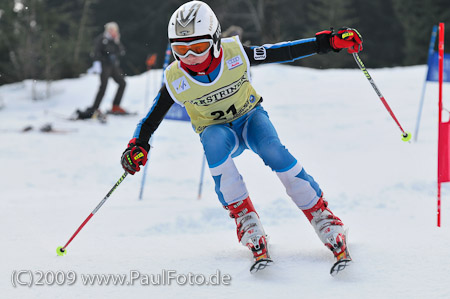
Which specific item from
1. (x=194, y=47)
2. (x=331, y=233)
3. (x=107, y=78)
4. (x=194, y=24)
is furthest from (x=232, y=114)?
(x=107, y=78)

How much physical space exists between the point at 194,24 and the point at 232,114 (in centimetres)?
60

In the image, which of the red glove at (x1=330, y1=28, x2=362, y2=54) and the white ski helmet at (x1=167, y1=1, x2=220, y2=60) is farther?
the red glove at (x1=330, y1=28, x2=362, y2=54)

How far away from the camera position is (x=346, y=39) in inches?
118

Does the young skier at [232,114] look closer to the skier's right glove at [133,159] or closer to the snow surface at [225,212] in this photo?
the skier's right glove at [133,159]

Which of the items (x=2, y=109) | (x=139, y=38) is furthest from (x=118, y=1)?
(x=2, y=109)

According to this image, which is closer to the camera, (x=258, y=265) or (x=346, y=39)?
(x=258, y=265)

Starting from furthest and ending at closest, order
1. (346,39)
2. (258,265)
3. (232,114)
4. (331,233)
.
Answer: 1. (232,114)
2. (346,39)
3. (331,233)
4. (258,265)

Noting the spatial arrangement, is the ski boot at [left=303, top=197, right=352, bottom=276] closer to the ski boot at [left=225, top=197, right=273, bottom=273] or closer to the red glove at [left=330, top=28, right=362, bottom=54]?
the ski boot at [left=225, top=197, right=273, bottom=273]

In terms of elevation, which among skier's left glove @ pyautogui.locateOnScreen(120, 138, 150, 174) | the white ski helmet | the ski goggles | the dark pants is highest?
the white ski helmet

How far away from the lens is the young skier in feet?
9.42

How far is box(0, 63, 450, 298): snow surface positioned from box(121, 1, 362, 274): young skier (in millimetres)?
241

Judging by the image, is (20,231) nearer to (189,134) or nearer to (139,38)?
(189,134)

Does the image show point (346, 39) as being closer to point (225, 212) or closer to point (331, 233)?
point (331, 233)

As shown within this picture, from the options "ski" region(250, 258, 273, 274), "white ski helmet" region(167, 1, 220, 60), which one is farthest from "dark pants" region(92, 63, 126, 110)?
"ski" region(250, 258, 273, 274)
